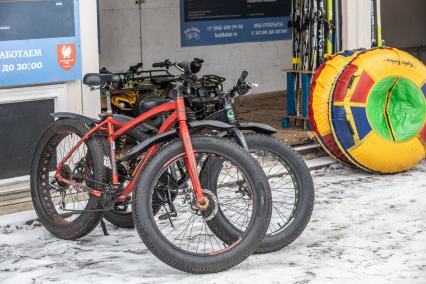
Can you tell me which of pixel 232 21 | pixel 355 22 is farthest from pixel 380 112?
pixel 232 21

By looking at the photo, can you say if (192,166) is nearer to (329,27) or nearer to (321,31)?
(329,27)

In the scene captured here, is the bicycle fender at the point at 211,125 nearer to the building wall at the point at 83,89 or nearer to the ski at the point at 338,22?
the building wall at the point at 83,89

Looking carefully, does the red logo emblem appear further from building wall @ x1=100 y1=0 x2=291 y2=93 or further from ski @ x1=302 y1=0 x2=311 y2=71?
building wall @ x1=100 y1=0 x2=291 y2=93

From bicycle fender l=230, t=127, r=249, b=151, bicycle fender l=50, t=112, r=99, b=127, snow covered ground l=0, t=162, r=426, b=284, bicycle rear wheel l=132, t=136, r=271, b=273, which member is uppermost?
bicycle fender l=50, t=112, r=99, b=127

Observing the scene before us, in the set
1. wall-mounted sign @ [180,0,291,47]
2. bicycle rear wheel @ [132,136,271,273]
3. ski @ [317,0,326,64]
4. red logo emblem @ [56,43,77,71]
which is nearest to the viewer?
bicycle rear wheel @ [132,136,271,273]

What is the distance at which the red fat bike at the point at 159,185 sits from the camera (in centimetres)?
560

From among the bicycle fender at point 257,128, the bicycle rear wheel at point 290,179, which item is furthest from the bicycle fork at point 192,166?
the bicycle fender at point 257,128

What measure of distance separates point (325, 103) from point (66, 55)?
2291 mm

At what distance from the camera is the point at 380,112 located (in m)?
8.30

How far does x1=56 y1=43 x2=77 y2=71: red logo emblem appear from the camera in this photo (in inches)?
280

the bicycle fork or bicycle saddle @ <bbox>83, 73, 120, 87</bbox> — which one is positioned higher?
bicycle saddle @ <bbox>83, 73, 120, 87</bbox>

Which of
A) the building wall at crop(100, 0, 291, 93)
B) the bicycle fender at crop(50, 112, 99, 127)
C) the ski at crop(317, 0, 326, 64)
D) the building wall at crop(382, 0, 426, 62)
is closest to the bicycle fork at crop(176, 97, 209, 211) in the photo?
the bicycle fender at crop(50, 112, 99, 127)

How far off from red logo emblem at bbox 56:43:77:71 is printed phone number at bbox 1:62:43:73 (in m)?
0.17

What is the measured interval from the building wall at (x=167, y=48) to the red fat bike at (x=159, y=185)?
14.4ft
